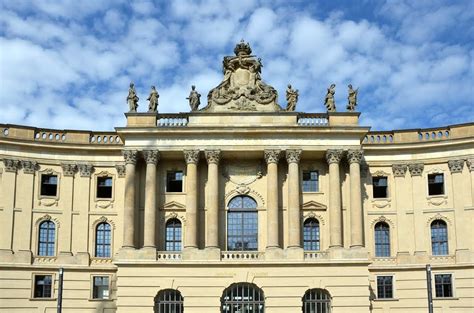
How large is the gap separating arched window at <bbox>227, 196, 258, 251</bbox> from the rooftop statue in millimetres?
6663

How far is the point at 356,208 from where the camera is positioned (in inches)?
1924

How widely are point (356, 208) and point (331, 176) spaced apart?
281 cm

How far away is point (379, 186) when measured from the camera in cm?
5253

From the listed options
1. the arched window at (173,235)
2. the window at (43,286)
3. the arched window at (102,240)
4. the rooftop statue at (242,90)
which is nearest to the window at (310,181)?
the rooftop statue at (242,90)

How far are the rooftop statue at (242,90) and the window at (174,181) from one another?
5.21 m

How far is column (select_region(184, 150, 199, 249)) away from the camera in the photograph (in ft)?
158

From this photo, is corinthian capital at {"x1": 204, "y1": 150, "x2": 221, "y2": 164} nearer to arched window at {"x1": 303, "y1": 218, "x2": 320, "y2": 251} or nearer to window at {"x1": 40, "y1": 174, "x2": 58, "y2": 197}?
arched window at {"x1": 303, "y1": 218, "x2": 320, "y2": 251}

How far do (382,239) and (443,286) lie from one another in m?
5.33

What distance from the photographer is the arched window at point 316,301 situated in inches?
1844

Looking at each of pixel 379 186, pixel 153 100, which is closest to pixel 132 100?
pixel 153 100

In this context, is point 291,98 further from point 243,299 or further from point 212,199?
point 243,299

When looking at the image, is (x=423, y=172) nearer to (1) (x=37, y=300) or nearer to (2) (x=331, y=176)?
(2) (x=331, y=176)

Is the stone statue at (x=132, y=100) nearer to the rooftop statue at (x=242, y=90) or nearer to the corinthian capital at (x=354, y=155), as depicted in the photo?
the rooftop statue at (x=242, y=90)

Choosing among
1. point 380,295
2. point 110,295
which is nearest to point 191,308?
point 110,295
